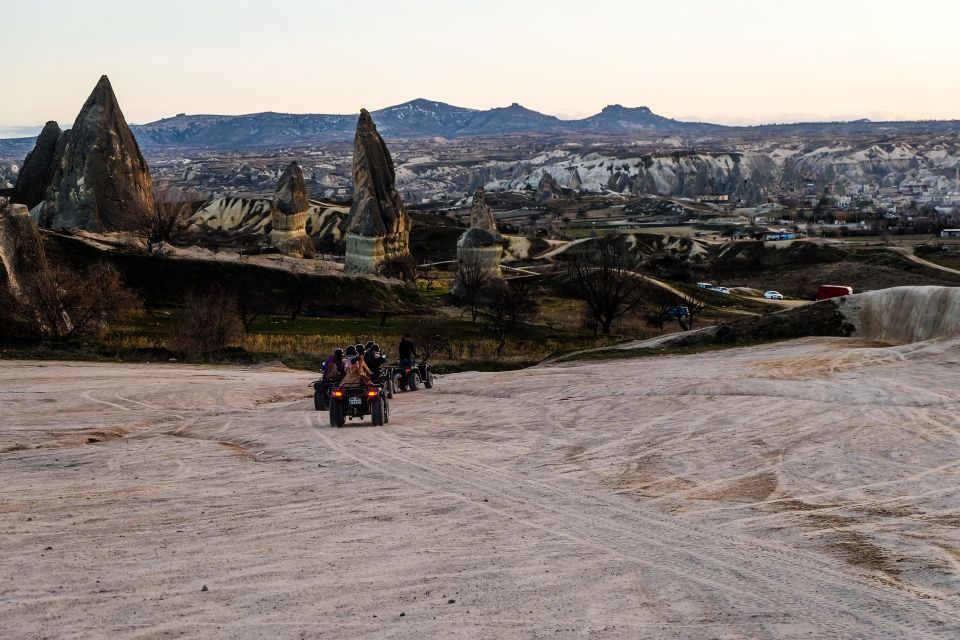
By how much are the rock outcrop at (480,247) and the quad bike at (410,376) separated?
178ft

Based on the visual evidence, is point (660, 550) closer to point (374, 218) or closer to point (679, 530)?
point (679, 530)

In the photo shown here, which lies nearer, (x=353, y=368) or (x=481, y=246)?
(x=353, y=368)

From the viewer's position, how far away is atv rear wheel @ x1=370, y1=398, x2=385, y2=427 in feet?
73.8

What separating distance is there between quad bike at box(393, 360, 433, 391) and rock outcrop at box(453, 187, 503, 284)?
54.2 m

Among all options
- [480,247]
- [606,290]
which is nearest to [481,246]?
[480,247]

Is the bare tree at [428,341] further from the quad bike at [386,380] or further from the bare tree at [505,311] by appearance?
the quad bike at [386,380]

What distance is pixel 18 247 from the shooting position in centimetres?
4403

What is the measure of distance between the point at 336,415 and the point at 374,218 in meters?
64.1

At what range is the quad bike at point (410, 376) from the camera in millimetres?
30359

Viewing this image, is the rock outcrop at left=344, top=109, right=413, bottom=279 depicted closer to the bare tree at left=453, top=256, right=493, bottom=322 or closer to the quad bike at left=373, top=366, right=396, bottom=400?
the bare tree at left=453, top=256, right=493, bottom=322

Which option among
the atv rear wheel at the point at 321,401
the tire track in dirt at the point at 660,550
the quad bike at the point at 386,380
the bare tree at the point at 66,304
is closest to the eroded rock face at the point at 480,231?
the bare tree at the point at 66,304

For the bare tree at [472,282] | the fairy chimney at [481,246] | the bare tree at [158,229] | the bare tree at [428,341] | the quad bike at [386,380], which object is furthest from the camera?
the fairy chimney at [481,246]

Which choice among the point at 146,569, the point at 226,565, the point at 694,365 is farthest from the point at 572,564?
the point at 694,365

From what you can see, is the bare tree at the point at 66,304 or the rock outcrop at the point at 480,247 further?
the rock outcrop at the point at 480,247
